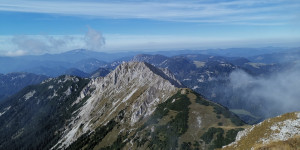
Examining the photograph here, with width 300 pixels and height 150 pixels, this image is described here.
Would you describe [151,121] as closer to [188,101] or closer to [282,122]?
[188,101]

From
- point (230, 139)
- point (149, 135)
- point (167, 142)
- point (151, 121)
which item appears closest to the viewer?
point (230, 139)

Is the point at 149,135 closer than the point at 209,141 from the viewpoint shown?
No

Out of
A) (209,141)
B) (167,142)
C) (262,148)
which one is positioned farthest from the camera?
(167,142)

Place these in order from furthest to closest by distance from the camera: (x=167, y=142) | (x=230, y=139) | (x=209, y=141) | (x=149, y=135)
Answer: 1. (x=149, y=135)
2. (x=167, y=142)
3. (x=209, y=141)
4. (x=230, y=139)

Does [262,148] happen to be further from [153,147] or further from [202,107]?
[202,107]

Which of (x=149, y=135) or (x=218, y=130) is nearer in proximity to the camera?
(x=218, y=130)

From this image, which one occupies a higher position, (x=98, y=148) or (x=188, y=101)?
(x=188, y=101)

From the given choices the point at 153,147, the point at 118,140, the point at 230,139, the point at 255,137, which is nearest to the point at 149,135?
the point at 153,147

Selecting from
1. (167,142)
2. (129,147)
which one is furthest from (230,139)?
(129,147)

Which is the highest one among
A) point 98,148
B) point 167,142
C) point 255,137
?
point 255,137
